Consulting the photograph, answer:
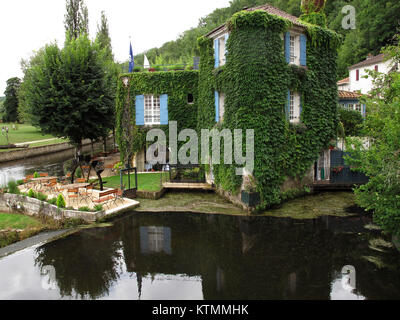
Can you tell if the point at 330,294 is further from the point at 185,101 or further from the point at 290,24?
the point at 185,101

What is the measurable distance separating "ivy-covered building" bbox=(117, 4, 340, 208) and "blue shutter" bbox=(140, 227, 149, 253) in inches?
195

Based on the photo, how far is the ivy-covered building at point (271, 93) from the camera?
1451cm

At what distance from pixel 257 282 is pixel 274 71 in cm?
1000

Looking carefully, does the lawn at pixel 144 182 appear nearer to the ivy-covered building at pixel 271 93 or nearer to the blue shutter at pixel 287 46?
the ivy-covered building at pixel 271 93

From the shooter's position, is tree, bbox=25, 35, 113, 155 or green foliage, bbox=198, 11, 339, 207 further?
tree, bbox=25, 35, 113, 155

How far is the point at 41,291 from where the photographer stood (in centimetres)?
831

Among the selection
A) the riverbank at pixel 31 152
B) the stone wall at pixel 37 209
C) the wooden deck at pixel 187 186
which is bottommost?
the stone wall at pixel 37 209

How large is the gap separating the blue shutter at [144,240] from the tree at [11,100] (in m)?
65.1

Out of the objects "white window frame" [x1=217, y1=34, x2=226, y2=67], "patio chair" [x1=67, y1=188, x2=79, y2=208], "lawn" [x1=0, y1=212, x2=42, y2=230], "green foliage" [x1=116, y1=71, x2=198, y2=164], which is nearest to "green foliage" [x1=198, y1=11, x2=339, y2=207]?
"white window frame" [x1=217, y1=34, x2=226, y2=67]

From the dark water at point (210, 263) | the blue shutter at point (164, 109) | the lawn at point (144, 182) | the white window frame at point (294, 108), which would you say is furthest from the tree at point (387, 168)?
the blue shutter at point (164, 109)

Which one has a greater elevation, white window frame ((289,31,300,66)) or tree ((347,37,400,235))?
white window frame ((289,31,300,66))

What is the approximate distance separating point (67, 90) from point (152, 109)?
19.7ft

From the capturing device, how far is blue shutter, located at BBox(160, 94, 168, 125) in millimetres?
21516

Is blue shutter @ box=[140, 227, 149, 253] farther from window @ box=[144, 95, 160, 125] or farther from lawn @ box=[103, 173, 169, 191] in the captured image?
window @ box=[144, 95, 160, 125]
